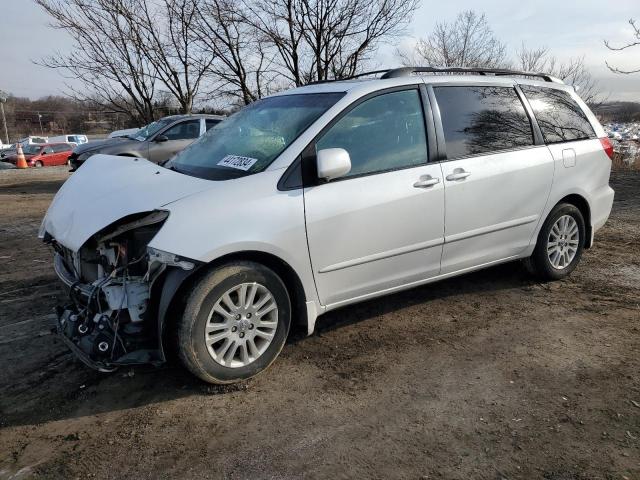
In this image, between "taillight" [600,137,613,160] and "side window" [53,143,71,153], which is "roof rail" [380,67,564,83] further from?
"side window" [53,143,71,153]

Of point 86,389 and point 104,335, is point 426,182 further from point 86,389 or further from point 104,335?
point 86,389

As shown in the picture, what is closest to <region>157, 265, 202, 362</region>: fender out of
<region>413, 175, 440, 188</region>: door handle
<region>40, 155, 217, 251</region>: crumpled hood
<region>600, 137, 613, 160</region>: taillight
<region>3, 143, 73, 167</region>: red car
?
<region>40, 155, 217, 251</region>: crumpled hood

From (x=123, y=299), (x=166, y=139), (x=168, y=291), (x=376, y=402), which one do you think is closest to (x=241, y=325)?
(x=168, y=291)

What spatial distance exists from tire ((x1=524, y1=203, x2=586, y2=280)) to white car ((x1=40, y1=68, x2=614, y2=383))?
3 cm

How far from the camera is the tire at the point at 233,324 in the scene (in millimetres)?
2822

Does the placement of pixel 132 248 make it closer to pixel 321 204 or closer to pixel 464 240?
pixel 321 204

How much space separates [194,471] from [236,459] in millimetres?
199

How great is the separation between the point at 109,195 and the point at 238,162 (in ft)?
2.79

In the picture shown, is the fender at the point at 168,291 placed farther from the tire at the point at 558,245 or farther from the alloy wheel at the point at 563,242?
the alloy wheel at the point at 563,242

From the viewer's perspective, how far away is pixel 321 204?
3.16 metres

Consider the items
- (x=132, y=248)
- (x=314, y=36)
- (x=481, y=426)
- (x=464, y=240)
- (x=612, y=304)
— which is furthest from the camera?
(x=314, y=36)

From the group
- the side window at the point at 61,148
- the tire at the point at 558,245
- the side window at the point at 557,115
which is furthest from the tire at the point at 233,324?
the side window at the point at 61,148

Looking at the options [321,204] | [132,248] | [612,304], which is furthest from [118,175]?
[612,304]

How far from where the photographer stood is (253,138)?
3.59 m
